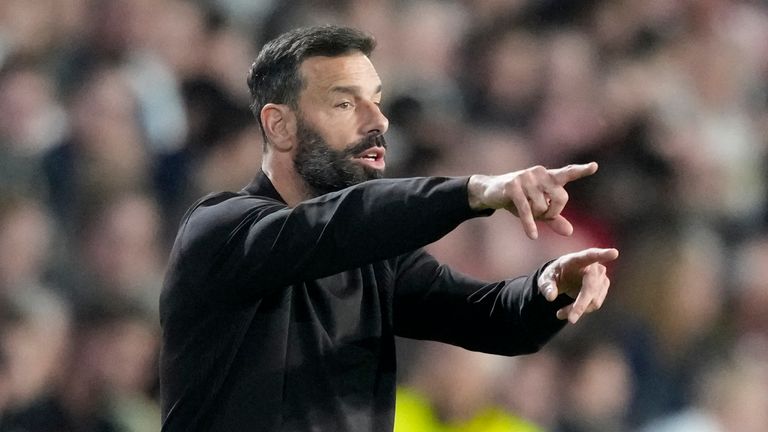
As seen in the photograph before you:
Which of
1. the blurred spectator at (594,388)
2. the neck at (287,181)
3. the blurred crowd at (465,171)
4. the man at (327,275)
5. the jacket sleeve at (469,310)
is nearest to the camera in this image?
the man at (327,275)

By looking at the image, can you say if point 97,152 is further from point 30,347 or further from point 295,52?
point 295,52

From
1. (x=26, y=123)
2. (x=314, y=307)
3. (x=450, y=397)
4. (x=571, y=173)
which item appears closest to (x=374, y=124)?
(x=314, y=307)

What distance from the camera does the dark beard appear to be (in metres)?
2.05

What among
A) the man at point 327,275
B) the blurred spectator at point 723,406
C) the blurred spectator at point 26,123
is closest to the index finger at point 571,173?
the man at point 327,275

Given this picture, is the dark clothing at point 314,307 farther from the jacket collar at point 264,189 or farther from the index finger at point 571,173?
the index finger at point 571,173

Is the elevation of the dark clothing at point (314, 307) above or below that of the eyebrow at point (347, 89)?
below

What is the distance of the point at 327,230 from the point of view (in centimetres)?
167

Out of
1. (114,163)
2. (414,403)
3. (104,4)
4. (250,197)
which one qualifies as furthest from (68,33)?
(250,197)

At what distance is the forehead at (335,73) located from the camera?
6.95ft

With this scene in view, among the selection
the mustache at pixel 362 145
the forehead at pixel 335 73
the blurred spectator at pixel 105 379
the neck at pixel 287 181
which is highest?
the forehead at pixel 335 73

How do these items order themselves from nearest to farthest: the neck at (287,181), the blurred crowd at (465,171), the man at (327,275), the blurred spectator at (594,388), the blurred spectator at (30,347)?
the man at (327,275)
the neck at (287,181)
the blurred spectator at (30,347)
the blurred crowd at (465,171)
the blurred spectator at (594,388)

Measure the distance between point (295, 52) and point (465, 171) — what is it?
166cm

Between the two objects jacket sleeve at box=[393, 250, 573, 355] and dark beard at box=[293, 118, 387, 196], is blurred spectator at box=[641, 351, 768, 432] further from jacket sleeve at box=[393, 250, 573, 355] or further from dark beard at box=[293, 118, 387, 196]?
dark beard at box=[293, 118, 387, 196]

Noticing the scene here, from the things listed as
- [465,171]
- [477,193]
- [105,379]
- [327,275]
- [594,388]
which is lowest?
[594,388]
